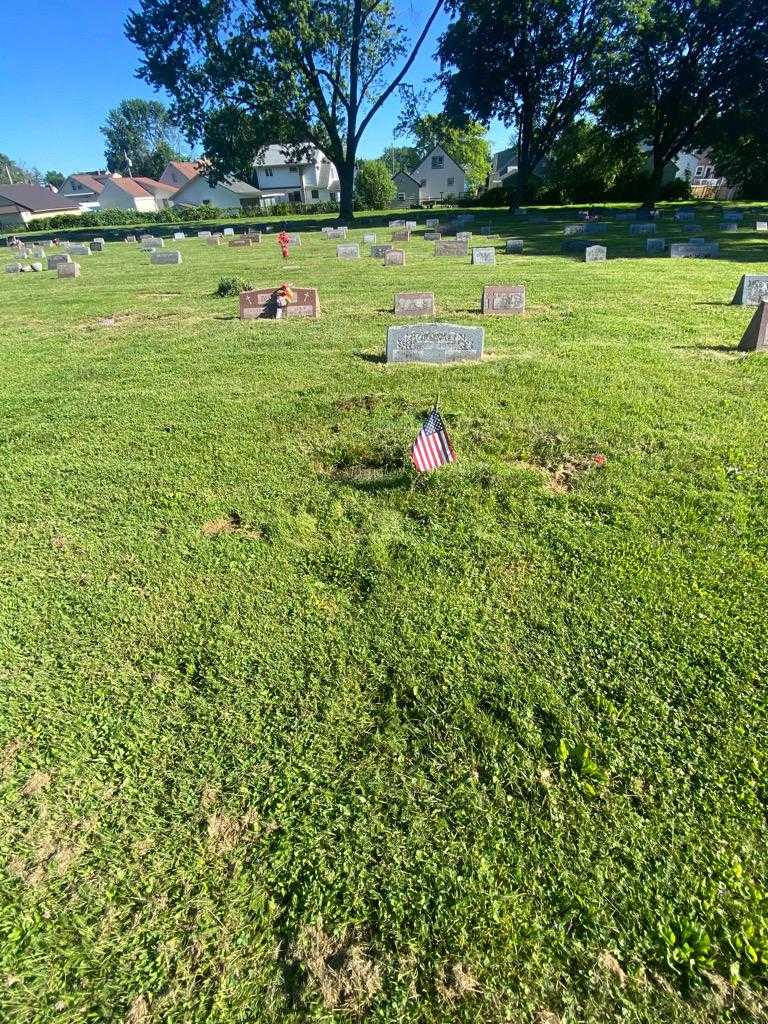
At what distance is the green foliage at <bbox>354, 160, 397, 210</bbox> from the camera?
55.0 meters

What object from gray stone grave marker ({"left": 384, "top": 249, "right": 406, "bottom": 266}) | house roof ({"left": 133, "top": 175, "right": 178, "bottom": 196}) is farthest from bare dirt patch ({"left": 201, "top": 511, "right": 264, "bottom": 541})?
house roof ({"left": 133, "top": 175, "right": 178, "bottom": 196})

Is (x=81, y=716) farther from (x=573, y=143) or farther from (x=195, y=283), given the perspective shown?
(x=573, y=143)

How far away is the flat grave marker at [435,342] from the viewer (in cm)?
753

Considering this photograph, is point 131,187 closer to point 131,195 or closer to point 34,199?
point 131,195

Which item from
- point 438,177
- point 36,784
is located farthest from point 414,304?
point 438,177

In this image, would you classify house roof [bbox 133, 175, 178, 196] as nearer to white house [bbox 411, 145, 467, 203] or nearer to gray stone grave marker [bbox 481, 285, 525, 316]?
white house [bbox 411, 145, 467, 203]

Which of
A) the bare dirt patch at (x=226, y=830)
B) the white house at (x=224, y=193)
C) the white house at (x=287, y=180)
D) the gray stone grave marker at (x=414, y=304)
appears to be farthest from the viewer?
the white house at (x=287, y=180)

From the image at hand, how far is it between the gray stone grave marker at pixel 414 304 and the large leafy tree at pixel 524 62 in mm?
33127

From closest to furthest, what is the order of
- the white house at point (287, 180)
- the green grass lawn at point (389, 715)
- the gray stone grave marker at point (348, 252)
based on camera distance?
the green grass lawn at point (389, 715) < the gray stone grave marker at point (348, 252) < the white house at point (287, 180)

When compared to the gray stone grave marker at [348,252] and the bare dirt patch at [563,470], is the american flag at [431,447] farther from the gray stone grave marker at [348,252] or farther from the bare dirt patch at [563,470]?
the gray stone grave marker at [348,252]

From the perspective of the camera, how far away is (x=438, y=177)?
67125 mm

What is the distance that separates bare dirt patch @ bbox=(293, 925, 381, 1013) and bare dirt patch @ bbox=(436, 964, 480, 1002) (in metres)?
0.22

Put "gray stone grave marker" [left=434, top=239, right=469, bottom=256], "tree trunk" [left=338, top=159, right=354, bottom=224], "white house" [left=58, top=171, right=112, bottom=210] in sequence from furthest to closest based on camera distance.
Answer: "white house" [left=58, top=171, right=112, bottom=210] → "tree trunk" [left=338, top=159, right=354, bottom=224] → "gray stone grave marker" [left=434, top=239, right=469, bottom=256]

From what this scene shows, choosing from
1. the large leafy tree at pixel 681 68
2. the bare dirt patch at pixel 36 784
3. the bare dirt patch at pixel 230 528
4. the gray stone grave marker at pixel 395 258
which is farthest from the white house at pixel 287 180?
the bare dirt patch at pixel 36 784
